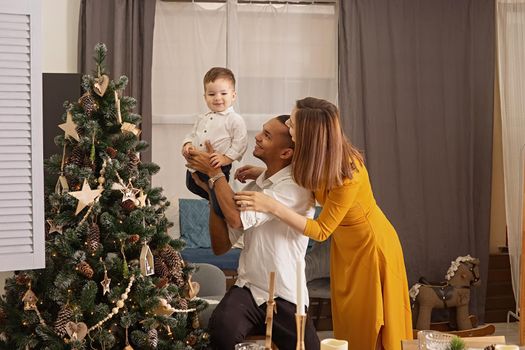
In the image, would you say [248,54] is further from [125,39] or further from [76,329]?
[76,329]

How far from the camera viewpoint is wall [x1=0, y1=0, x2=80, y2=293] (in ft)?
18.9

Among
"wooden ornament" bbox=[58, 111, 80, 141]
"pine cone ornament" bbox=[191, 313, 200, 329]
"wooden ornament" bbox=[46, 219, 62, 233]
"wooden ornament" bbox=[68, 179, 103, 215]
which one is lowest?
"pine cone ornament" bbox=[191, 313, 200, 329]

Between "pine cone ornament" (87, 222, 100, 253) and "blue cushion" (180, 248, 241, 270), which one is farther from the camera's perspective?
"blue cushion" (180, 248, 241, 270)

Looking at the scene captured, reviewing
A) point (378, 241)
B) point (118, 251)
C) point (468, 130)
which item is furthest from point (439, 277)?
point (118, 251)

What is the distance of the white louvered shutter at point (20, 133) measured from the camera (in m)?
2.51

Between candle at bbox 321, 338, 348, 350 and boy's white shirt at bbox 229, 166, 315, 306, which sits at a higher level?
boy's white shirt at bbox 229, 166, 315, 306

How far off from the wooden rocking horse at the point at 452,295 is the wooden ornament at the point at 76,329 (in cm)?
302

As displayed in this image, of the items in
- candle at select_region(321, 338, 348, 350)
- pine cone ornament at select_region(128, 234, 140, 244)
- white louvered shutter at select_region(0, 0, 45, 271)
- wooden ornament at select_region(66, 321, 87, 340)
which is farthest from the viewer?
pine cone ornament at select_region(128, 234, 140, 244)

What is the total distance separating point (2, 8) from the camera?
8.21 feet

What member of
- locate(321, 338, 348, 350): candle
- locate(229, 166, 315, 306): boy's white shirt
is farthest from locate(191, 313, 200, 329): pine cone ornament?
locate(321, 338, 348, 350): candle

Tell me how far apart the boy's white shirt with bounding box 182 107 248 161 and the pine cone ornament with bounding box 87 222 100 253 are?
26.6 inches

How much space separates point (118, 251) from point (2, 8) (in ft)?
3.23

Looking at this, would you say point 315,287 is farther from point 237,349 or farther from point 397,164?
point 237,349

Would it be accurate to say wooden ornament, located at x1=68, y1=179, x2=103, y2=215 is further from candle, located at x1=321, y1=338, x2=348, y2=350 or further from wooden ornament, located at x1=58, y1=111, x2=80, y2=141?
candle, located at x1=321, y1=338, x2=348, y2=350
